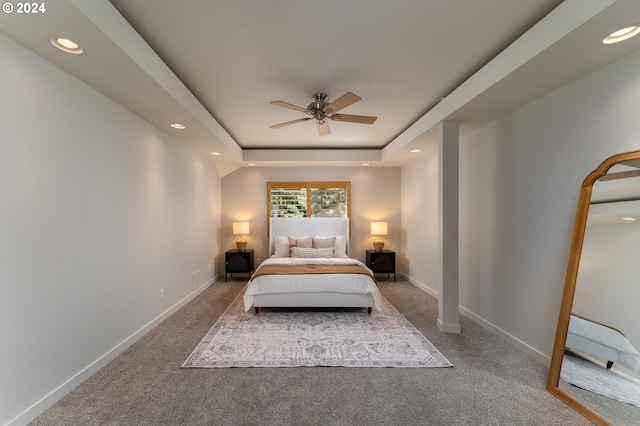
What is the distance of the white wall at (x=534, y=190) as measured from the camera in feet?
6.76

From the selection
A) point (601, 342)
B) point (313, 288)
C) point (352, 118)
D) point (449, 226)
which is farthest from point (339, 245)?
point (601, 342)

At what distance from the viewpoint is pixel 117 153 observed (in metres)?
2.73

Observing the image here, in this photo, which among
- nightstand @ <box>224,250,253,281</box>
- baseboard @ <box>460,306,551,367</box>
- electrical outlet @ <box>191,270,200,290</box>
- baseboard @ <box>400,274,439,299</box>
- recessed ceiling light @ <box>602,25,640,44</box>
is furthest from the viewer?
nightstand @ <box>224,250,253,281</box>

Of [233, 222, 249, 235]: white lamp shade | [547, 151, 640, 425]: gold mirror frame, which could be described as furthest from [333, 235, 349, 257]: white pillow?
[547, 151, 640, 425]: gold mirror frame

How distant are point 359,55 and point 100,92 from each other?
90.7 inches

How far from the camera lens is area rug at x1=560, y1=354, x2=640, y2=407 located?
1681 millimetres

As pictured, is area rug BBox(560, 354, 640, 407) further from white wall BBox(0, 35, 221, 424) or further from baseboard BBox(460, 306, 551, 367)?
white wall BBox(0, 35, 221, 424)

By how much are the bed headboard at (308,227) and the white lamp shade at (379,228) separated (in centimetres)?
54

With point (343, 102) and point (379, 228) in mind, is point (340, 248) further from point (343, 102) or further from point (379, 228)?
point (343, 102)

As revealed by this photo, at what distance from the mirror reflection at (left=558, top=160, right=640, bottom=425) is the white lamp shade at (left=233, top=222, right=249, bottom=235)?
506 cm

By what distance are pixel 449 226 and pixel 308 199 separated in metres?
3.44

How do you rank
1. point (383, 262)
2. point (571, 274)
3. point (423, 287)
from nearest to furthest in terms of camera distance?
point (571, 274)
point (423, 287)
point (383, 262)

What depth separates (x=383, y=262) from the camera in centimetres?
565

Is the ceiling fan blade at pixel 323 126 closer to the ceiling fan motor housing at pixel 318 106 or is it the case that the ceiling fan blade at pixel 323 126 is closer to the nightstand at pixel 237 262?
the ceiling fan motor housing at pixel 318 106
